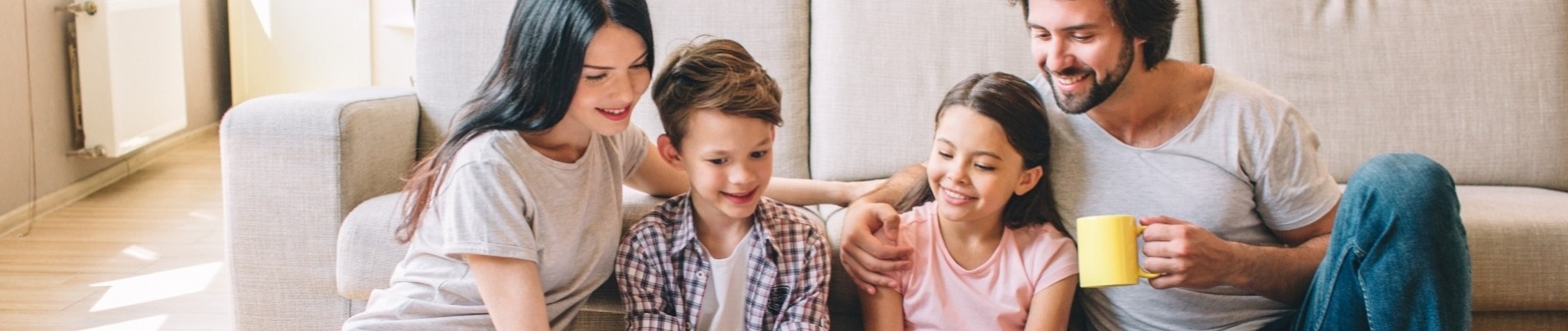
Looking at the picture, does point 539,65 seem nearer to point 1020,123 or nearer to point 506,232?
point 506,232

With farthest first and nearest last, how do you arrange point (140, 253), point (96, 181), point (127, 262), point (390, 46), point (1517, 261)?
1. point (390, 46)
2. point (96, 181)
3. point (140, 253)
4. point (127, 262)
5. point (1517, 261)

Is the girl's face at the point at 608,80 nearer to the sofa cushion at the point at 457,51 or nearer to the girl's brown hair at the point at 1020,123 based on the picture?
the girl's brown hair at the point at 1020,123

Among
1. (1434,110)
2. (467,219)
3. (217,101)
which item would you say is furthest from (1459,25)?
(217,101)

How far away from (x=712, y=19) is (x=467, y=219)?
0.84 meters

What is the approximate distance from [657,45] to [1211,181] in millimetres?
1004

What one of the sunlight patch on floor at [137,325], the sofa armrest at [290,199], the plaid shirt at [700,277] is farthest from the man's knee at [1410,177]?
the sunlight patch on floor at [137,325]

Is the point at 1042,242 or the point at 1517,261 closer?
the point at 1042,242

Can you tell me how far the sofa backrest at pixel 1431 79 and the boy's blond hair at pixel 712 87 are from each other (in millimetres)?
1006

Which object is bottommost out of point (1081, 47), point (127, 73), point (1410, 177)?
point (127, 73)

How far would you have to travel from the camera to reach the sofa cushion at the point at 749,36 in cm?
229

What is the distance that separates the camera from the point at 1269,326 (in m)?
1.72

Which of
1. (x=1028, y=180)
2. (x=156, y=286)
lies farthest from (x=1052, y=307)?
(x=156, y=286)

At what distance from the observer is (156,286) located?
2801mm

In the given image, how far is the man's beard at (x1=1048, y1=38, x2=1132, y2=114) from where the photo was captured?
1.65m
